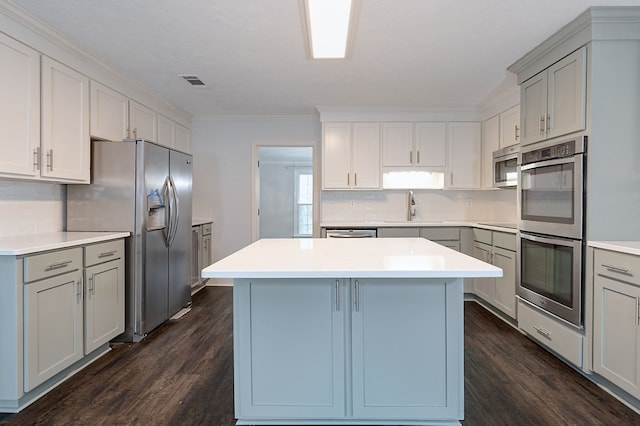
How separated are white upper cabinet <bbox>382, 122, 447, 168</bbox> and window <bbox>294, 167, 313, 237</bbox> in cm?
519

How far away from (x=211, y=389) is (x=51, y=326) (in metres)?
1.05

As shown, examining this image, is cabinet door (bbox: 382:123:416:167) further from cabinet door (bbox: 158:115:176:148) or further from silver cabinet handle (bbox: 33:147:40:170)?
silver cabinet handle (bbox: 33:147:40:170)

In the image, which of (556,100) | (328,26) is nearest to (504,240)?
Result: (556,100)

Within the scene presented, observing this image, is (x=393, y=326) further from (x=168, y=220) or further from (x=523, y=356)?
(x=168, y=220)

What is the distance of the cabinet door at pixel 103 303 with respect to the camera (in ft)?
8.84

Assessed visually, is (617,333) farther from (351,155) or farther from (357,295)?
(351,155)

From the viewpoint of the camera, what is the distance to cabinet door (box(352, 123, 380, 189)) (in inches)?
193

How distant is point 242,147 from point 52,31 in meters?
2.85

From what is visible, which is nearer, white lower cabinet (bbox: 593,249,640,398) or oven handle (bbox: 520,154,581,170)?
white lower cabinet (bbox: 593,249,640,398)

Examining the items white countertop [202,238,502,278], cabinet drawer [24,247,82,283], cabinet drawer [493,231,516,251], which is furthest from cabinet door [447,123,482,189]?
cabinet drawer [24,247,82,283]

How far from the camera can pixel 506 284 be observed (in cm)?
364

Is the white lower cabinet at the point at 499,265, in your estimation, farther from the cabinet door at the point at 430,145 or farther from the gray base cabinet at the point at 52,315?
the gray base cabinet at the point at 52,315

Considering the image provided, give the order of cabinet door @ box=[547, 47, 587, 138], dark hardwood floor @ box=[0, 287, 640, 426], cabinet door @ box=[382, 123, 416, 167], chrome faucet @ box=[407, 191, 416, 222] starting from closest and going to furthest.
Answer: dark hardwood floor @ box=[0, 287, 640, 426]
cabinet door @ box=[547, 47, 587, 138]
cabinet door @ box=[382, 123, 416, 167]
chrome faucet @ box=[407, 191, 416, 222]

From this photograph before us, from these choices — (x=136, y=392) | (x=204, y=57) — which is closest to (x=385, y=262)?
(x=136, y=392)
